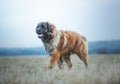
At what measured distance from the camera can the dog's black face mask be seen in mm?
3580

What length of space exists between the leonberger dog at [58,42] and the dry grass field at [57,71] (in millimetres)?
55

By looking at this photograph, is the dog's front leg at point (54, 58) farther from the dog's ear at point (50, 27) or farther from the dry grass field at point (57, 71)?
the dog's ear at point (50, 27)

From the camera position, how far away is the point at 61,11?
3658 mm

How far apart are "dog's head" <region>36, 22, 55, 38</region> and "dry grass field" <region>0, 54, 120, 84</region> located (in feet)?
0.77

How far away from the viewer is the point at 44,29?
11.7 feet

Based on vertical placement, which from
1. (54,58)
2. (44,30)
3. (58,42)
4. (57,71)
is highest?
(44,30)

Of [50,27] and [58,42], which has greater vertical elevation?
[50,27]

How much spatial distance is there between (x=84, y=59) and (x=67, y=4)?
0.59m

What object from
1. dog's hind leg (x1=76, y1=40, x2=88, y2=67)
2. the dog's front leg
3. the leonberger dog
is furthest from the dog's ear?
dog's hind leg (x1=76, y1=40, x2=88, y2=67)

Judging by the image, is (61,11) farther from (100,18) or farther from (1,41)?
(1,41)

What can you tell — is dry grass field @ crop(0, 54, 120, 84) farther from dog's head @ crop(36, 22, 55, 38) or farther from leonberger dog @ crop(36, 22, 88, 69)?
dog's head @ crop(36, 22, 55, 38)

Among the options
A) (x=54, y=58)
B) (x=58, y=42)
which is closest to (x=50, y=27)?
(x=58, y=42)

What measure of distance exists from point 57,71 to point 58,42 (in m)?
0.30

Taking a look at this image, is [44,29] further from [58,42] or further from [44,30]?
[58,42]
